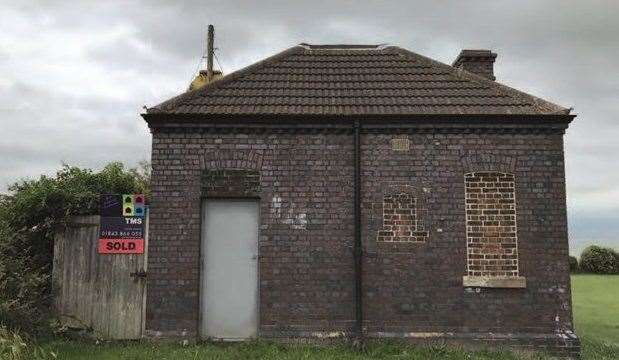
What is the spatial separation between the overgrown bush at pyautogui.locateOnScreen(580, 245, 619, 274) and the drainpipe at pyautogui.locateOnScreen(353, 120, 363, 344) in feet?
82.9

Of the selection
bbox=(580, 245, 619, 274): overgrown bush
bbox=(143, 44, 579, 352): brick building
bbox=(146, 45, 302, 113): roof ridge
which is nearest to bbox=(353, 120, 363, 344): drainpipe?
bbox=(143, 44, 579, 352): brick building

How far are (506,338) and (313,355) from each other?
340 centimetres

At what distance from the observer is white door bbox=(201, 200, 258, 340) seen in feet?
29.5

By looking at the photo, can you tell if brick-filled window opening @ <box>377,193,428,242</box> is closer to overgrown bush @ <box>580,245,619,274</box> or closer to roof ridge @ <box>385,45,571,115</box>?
roof ridge @ <box>385,45,571,115</box>

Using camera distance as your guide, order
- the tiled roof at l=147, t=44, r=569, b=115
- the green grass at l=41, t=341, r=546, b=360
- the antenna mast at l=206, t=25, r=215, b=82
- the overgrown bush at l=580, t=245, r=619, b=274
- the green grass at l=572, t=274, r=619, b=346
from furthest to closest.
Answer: the overgrown bush at l=580, t=245, r=619, b=274
the antenna mast at l=206, t=25, r=215, b=82
the green grass at l=572, t=274, r=619, b=346
the tiled roof at l=147, t=44, r=569, b=115
the green grass at l=41, t=341, r=546, b=360

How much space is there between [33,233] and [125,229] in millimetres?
1742

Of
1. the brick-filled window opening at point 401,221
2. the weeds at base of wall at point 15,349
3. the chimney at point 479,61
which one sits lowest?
the weeds at base of wall at point 15,349

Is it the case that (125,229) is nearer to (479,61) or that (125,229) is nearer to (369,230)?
(369,230)

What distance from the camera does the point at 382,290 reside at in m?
8.91

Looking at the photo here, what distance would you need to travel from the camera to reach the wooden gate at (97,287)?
906cm

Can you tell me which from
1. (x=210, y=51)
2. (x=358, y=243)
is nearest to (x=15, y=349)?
(x=358, y=243)

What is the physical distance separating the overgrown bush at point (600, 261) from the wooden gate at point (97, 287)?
2749 cm

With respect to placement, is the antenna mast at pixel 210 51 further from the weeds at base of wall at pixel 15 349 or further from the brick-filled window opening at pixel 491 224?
the weeds at base of wall at pixel 15 349

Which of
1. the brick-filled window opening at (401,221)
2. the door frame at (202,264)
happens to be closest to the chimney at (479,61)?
the brick-filled window opening at (401,221)
